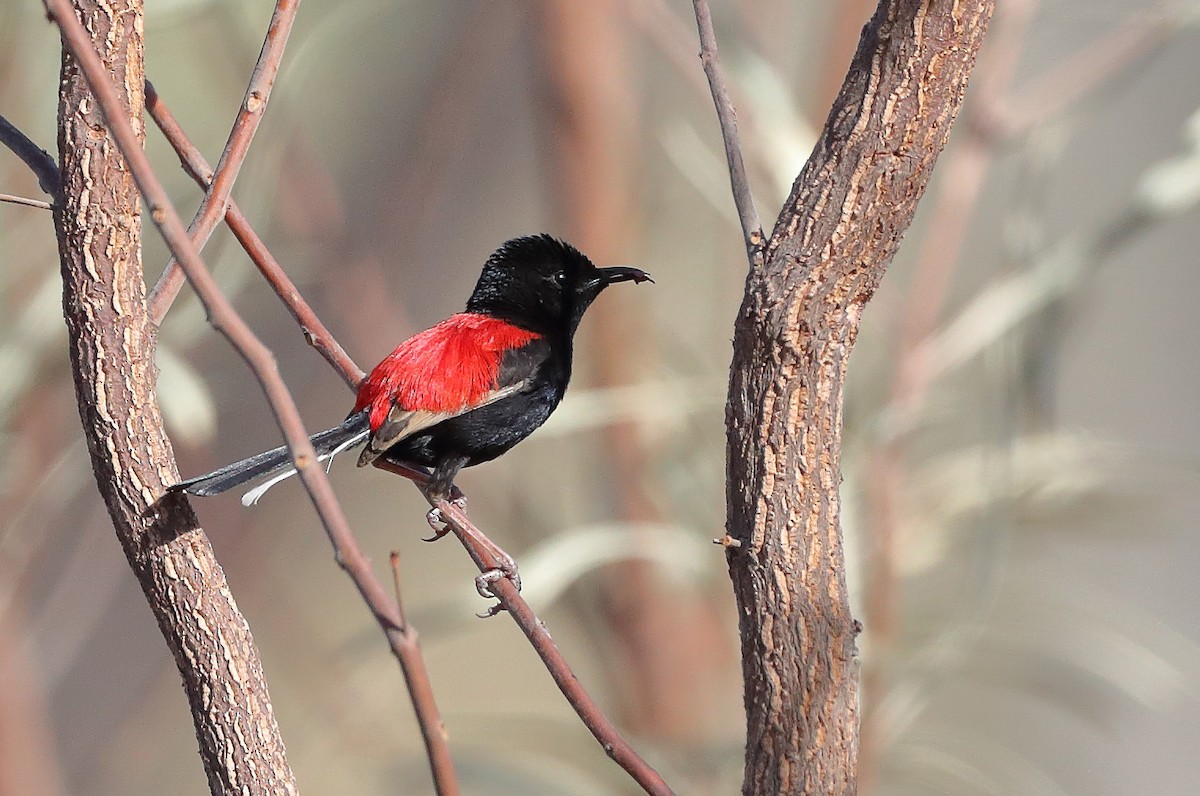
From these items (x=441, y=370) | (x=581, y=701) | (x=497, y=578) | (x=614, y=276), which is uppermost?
(x=614, y=276)

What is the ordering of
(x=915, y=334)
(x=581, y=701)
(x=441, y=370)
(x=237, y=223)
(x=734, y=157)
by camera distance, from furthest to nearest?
(x=915, y=334) < (x=441, y=370) < (x=237, y=223) < (x=734, y=157) < (x=581, y=701)

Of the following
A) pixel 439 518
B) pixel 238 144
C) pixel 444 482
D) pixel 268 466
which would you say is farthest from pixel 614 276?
pixel 238 144

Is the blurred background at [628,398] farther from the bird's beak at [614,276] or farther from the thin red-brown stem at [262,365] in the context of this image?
the thin red-brown stem at [262,365]

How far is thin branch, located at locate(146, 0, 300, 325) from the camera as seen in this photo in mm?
1130

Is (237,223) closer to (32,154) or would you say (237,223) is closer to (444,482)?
(32,154)

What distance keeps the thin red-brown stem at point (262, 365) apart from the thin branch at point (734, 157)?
0.51 meters

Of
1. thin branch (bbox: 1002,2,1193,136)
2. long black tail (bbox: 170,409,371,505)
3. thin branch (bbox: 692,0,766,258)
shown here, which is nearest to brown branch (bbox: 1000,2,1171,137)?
thin branch (bbox: 1002,2,1193,136)

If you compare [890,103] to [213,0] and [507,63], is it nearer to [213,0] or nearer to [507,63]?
[213,0]

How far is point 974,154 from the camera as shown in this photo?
89.5 inches

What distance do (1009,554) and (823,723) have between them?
6.11 ft

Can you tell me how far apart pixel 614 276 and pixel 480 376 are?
1.17 ft

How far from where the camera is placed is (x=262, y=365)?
735mm

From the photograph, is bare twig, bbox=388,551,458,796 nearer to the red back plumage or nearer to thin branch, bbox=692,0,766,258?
thin branch, bbox=692,0,766,258

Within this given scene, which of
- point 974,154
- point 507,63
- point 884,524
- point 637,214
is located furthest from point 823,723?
point 507,63
